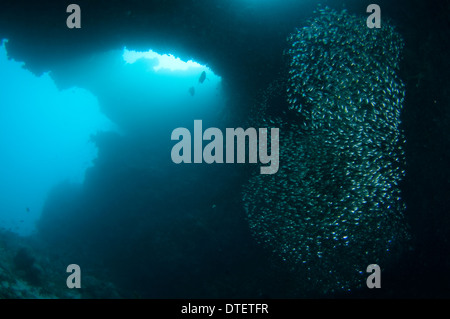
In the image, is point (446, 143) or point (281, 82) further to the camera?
point (281, 82)

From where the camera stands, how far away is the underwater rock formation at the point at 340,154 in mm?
6742

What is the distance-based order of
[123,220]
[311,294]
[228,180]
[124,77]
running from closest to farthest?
[311,294] → [228,180] → [123,220] → [124,77]

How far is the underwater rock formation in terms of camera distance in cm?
674

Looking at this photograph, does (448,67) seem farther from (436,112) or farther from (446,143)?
(446,143)

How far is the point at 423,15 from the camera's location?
6770mm

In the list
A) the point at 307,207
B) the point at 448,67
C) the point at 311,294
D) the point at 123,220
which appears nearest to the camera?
the point at 448,67

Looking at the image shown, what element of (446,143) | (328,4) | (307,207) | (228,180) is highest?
(328,4)

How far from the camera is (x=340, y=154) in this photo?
6.96 meters

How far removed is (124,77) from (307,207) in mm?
19868

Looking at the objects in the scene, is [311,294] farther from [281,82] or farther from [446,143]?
[281,82]
